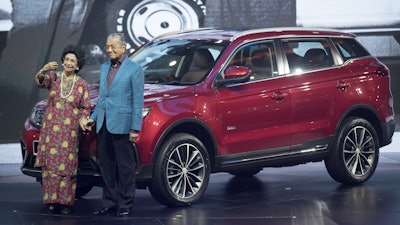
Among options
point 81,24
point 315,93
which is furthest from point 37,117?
point 81,24

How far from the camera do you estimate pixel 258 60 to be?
1262cm

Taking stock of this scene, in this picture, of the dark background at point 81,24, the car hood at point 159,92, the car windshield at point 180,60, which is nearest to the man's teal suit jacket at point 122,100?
the car hood at point 159,92

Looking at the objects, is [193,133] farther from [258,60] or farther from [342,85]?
[342,85]

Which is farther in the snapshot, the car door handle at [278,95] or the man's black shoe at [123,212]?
the car door handle at [278,95]

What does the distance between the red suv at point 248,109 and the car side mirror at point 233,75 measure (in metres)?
0.01

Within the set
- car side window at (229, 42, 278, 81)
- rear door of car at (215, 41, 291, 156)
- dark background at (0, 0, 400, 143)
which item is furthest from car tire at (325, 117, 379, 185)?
dark background at (0, 0, 400, 143)

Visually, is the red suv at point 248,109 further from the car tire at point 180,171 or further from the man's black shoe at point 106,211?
the man's black shoe at point 106,211

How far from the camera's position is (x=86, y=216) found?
11328 millimetres

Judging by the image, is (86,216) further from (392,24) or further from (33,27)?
(392,24)

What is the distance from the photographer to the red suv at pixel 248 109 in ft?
37.9

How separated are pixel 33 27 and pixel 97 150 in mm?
6045

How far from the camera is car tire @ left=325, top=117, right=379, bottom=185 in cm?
1325

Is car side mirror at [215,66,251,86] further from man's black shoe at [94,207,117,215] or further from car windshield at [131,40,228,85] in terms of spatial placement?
man's black shoe at [94,207,117,215]

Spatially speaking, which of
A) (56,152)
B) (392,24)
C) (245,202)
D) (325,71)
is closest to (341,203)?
(245,202)
